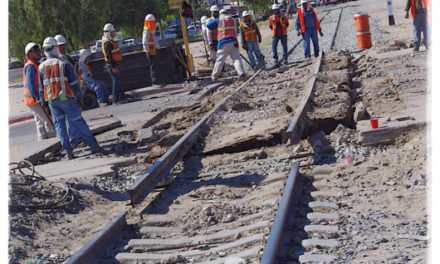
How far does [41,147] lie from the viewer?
12.6 m

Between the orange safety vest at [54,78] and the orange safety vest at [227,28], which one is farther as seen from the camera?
the orange safety vest at [227,28]

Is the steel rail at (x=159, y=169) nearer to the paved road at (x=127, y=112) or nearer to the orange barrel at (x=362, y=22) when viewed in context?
the paved road at (x=127, y=112)

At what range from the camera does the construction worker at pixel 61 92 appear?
11.1 meters

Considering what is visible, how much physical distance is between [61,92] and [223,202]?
473 cm

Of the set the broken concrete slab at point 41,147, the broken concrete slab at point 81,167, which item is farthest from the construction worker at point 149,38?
the broken concrete slab at point 81,167

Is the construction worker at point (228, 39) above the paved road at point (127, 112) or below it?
above

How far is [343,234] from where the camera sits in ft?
18.4

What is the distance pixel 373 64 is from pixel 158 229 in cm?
1079

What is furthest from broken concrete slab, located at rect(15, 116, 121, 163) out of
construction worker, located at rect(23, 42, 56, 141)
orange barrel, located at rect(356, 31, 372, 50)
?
orange barrel, located at rect(356, 31, 372, 50)

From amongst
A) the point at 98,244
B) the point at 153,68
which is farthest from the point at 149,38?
the point at 98,244

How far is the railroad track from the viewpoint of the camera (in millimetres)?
5812

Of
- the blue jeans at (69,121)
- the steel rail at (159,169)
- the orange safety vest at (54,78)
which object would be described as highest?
the orange safety vest at (54,78)

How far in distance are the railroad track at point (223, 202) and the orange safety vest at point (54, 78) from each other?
229 cm

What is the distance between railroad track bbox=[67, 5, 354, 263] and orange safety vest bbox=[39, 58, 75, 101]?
7.50 feet
